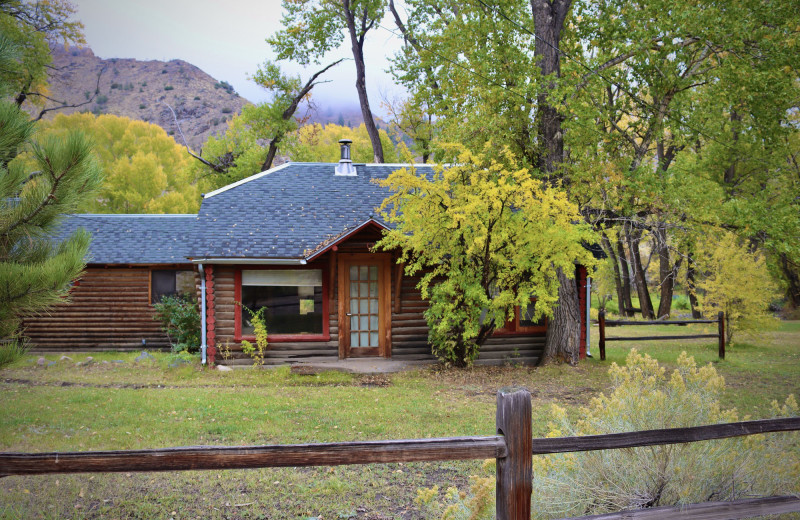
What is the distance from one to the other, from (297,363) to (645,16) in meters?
11.4

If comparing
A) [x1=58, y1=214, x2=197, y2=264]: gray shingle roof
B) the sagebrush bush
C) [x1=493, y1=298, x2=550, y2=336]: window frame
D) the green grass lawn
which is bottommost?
the green grass lawn

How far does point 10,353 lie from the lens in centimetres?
512

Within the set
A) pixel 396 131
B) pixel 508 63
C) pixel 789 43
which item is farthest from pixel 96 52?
pixel 789 43

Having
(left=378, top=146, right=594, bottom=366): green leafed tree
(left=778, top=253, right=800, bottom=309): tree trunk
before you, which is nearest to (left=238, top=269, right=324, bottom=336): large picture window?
(left=378, top=146, right=594, bottom=366): green leafed tree

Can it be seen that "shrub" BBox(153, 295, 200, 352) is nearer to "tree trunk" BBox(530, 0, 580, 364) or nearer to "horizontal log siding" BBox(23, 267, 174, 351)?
"horizontal log siding" BBox(23, 267, 174, 351)

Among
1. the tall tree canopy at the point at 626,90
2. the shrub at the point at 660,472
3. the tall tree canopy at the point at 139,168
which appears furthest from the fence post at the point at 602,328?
the tall tree canopy at the point at 139,168

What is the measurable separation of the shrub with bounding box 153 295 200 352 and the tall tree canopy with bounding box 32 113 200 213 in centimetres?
1550

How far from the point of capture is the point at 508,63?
1459cm

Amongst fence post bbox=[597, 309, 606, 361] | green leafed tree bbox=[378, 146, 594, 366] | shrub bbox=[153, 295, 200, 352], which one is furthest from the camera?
shrub bbox=[153, 295, 200, 352]

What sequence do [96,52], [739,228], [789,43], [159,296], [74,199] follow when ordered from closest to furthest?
[74,199], [789,43], [739,228], [159,296], [96,52]

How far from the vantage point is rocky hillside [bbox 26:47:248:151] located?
71812 mm

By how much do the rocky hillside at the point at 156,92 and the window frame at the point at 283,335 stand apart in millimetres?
56617

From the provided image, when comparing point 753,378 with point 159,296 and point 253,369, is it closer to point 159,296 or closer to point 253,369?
point 253,369

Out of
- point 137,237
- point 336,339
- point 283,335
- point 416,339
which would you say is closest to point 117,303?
point 137,237
